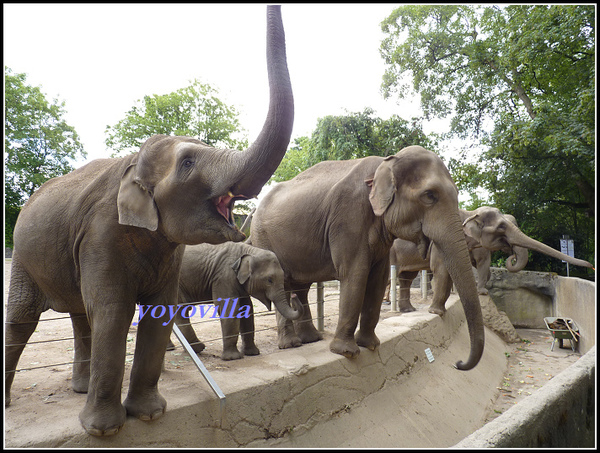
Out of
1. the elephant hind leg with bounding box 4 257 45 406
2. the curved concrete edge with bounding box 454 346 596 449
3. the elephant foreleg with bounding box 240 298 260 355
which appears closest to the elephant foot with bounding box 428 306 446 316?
the elephant foreleg with bounding box 240 298 260 355

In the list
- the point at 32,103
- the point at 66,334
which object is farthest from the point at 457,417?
the point at 32,103

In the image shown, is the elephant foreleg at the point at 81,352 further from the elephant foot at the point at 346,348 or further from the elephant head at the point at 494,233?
the elephant head at the point at 494,233

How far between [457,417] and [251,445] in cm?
338

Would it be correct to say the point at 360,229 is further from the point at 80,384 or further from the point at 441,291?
the point at 441,291

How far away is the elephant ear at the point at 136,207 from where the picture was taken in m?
2.49

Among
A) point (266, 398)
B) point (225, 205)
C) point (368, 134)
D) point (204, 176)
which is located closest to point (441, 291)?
point (266, 398)

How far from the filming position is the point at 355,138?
17.6 m

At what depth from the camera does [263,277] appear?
4812 mm

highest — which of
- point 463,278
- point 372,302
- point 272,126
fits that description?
point 272,126

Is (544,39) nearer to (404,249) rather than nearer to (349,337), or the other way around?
(404,249)

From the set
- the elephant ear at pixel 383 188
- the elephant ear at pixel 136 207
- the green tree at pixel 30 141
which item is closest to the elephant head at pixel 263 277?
the elephant ear at pixel 383 188

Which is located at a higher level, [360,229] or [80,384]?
[360,229]

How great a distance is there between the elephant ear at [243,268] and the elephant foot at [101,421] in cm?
233

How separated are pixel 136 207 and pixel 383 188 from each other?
265 cm
